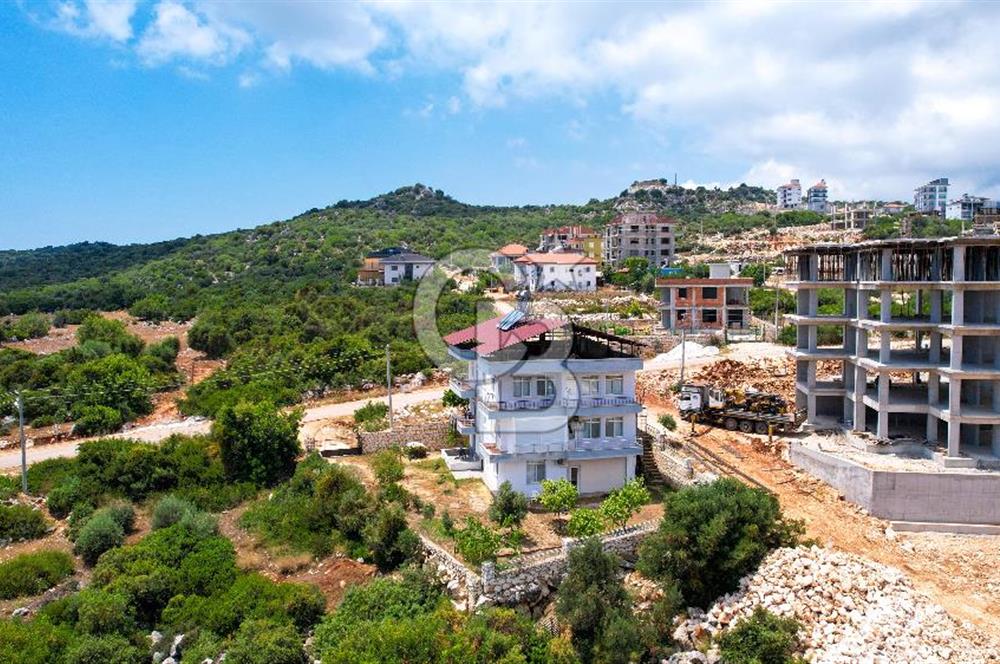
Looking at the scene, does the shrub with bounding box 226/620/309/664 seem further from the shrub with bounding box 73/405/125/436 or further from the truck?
the shrub with bounding box 73/405/125/436

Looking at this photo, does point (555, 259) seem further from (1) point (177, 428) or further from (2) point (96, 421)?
(2) point (96, 421)

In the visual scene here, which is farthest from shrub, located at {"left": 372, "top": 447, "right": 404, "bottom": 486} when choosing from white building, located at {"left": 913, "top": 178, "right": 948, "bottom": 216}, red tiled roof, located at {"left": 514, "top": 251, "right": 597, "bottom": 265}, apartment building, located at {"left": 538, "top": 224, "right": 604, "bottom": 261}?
white building, located at {"left": 913, "top": 178, "right": 948, "bottom": 216}

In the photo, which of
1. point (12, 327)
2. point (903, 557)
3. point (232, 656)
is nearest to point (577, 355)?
point (903, 557)

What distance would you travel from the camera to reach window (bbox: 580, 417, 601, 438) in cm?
2275

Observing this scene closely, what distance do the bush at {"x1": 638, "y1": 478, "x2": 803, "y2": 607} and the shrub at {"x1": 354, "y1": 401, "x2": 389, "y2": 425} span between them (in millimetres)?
15907

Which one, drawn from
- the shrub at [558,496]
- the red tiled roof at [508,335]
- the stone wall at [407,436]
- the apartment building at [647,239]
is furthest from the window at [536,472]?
the apartment building at [647,239]

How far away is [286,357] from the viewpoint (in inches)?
1636

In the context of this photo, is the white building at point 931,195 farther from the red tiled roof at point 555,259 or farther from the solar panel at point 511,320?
the solar panel at point 511,320

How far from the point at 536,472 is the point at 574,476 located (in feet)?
4.21

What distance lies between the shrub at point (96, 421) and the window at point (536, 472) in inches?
839

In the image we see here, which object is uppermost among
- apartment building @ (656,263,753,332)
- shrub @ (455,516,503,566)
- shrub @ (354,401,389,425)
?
apartment building @ (656,263,753,332)

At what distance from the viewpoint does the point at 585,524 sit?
740 inches

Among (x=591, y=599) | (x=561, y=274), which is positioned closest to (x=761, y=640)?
(x=591, y=599)

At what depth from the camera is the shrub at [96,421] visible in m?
32.8
